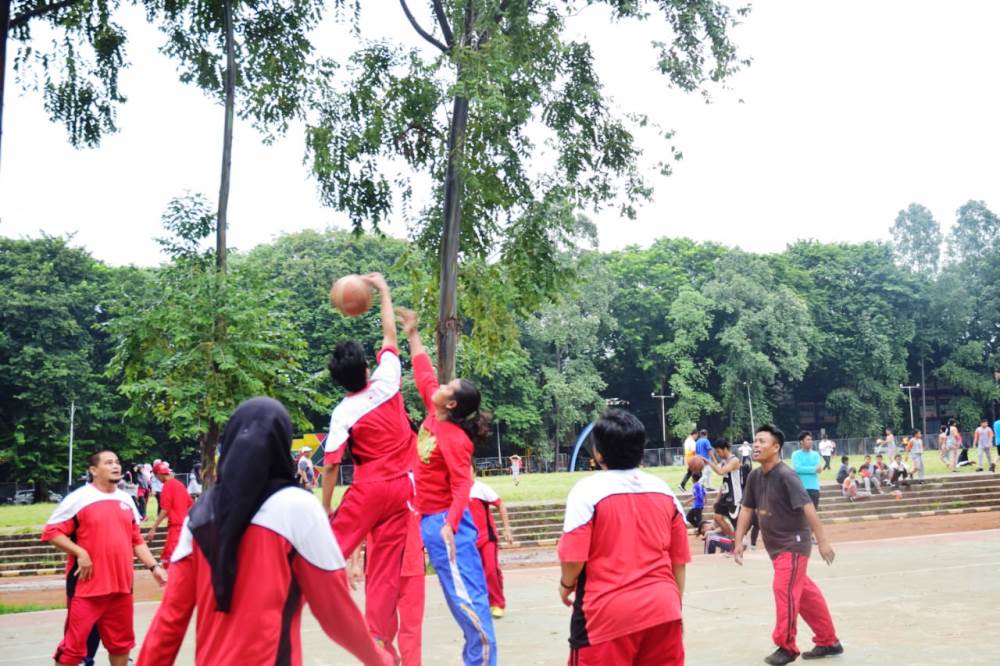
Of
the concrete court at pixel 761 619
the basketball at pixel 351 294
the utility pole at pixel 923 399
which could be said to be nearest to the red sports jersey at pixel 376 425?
the basketball at pixel 351 294

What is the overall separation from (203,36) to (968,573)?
14.4 metres

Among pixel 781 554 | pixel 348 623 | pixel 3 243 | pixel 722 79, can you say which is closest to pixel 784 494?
pixel 781 554

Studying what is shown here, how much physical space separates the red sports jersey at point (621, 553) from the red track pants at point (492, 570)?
200 inches

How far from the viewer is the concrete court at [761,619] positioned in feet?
25.7

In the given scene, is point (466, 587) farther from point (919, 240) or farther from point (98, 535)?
point (919, 240)

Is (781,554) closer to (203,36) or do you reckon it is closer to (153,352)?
(153,352)

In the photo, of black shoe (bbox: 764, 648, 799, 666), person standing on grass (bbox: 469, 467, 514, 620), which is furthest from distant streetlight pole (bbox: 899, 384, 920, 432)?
black shoe (bbox: 764, 648, 799, 666)

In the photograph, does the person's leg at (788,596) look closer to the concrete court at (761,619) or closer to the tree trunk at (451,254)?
the concrete court at (761,619)

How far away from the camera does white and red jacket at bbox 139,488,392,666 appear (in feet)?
9.72

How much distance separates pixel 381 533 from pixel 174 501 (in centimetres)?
835

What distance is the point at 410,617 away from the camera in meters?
6.05


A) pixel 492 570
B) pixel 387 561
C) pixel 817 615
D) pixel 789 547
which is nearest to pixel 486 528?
pixel 492 570

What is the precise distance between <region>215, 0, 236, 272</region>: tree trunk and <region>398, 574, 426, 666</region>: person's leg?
11.2 m

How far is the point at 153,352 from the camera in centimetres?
1569
